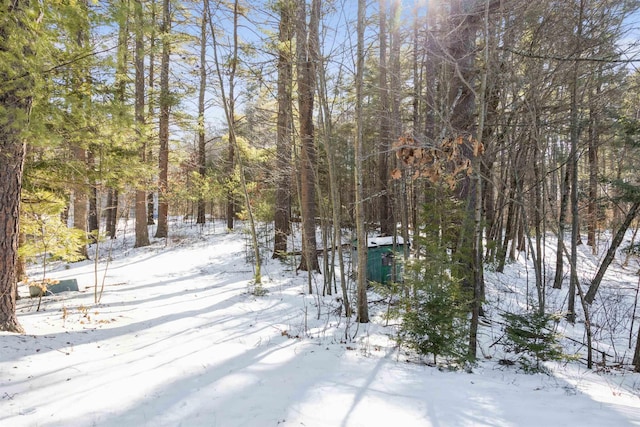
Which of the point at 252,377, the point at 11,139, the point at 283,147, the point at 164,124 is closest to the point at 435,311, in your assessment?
the point at 252,377

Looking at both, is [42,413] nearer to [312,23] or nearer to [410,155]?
[410,155]

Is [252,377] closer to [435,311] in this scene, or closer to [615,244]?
[435,311]

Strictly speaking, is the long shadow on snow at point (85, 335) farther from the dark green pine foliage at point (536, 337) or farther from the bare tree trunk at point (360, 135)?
the dark green pine foliage at point (536, 337)

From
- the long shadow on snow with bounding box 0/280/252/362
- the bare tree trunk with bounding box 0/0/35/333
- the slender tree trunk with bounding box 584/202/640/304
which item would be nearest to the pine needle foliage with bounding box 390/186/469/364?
the long shadow on snow with bounding box 0/280/252/362

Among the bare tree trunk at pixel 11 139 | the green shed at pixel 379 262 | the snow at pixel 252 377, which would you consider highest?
the bare tree trunk at pixel 11 139

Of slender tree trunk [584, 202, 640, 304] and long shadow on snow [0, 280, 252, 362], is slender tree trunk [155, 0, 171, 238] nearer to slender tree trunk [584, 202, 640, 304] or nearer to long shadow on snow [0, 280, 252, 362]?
long shadow on snow [0, 280, 252, 362]

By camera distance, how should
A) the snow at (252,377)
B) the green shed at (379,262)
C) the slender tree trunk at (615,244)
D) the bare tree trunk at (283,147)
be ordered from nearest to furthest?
the snow at (252,377), the slender tree trunk at (615,244), the bare tree trunk at (283,147), the green shed at (379,262)

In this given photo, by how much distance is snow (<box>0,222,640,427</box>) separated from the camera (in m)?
2.62

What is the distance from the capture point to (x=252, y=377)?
3.29m

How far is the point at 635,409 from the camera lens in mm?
2926

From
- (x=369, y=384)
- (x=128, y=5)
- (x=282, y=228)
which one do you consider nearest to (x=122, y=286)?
A: (x=282, y=228)

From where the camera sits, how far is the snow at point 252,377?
8.59 ft

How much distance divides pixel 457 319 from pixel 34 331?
17.0ft

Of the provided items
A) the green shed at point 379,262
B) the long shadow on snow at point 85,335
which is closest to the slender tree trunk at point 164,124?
the long shadow on snow at point 85,335
